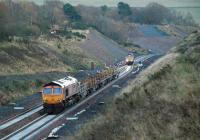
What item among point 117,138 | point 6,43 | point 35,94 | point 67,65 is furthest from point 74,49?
point 117,138

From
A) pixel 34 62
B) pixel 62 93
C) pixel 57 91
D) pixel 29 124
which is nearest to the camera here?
pixel 29 124

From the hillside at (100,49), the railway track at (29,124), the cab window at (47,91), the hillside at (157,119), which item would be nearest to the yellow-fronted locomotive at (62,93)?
the cab window at (47,91)

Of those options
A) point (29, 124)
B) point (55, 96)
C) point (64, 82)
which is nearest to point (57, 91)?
point (55, 96)

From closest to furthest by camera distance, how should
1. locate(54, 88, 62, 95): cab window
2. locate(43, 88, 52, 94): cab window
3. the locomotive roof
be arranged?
locate(54, 88, 62, 95): cab window, locate(43, 88, 52, 94): cab window, the locomotive roof

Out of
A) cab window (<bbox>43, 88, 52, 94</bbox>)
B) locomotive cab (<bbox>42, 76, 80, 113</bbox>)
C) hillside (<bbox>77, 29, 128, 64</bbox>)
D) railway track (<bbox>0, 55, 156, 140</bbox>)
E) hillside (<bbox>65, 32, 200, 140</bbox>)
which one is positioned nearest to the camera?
hillside (<bbox>65, 32, 200, 140</bbox>)

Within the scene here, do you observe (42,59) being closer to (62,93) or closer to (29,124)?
(62,93)

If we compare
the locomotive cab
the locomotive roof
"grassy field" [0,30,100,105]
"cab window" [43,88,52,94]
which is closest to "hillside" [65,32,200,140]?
the locomotive cab

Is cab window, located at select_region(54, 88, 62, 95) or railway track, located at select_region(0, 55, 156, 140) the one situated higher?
cab window, located at select_region(54, 88, 62, 95)

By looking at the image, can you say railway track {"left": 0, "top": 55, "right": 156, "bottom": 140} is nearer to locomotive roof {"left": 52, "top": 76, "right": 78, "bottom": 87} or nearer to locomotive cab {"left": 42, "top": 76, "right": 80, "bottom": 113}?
locomotive cab {"left": 42, "top": 76, "right": 80, "bottom": 113}

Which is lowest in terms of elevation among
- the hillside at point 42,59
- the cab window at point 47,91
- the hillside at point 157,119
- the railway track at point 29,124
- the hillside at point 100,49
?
the hillside at point 100,49

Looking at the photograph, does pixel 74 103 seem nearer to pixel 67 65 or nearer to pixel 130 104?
pixel 130 104

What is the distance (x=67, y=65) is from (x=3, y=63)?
2000 cm

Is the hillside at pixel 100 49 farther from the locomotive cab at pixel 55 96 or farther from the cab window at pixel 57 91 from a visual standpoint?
the cab window at pixel 57 91

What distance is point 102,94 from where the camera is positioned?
165 ft
